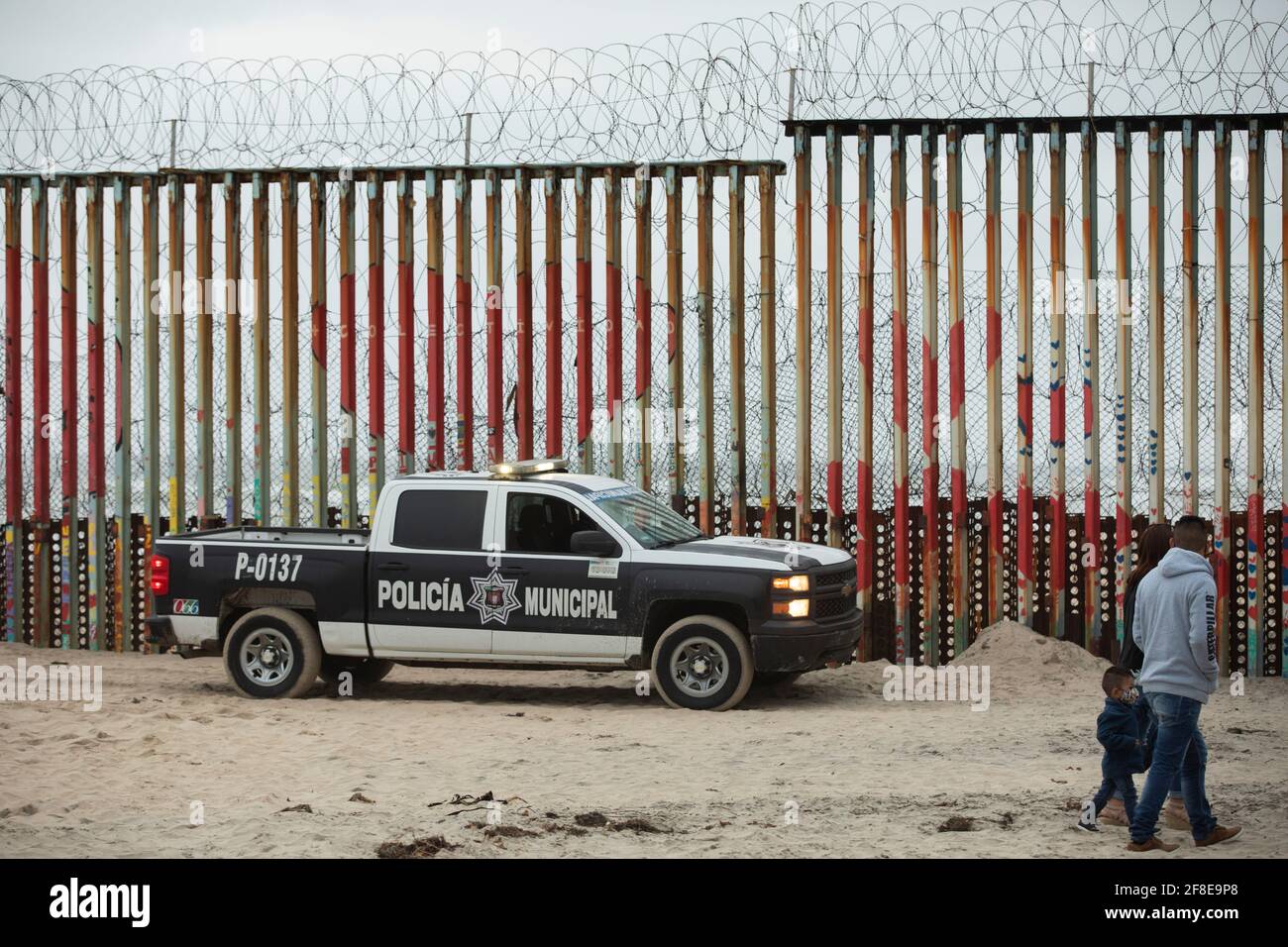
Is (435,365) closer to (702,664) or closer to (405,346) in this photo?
(405,346)

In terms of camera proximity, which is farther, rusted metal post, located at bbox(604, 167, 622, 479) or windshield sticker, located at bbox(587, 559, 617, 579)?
rusted metal post, located at bbox(604, 167, 622, 479)

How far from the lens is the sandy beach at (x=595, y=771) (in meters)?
7.80

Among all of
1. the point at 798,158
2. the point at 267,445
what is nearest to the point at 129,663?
the point at 267,445

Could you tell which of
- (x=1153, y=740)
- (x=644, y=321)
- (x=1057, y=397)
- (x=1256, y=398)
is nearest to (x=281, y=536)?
(x=644, y=321)

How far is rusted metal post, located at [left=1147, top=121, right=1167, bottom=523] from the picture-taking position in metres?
13.8

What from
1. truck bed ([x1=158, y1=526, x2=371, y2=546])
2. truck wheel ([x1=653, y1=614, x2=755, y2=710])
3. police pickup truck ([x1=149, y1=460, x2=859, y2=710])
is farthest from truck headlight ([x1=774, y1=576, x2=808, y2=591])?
truck bed ([x1=158, y1=526, x2=371, y2=546])

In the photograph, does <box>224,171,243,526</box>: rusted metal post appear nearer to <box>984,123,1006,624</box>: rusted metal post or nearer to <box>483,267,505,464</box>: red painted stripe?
<box>483,267,505,464</box>: red painted stripe

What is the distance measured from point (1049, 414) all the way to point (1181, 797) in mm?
Answer: 6772

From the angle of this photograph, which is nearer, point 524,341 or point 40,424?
point 524,341

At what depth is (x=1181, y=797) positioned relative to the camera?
7.80 m

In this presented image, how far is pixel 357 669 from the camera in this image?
42.8 ft

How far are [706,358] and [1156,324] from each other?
401cm

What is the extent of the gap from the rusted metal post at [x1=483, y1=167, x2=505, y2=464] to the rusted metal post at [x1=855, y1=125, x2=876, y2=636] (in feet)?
11.2
